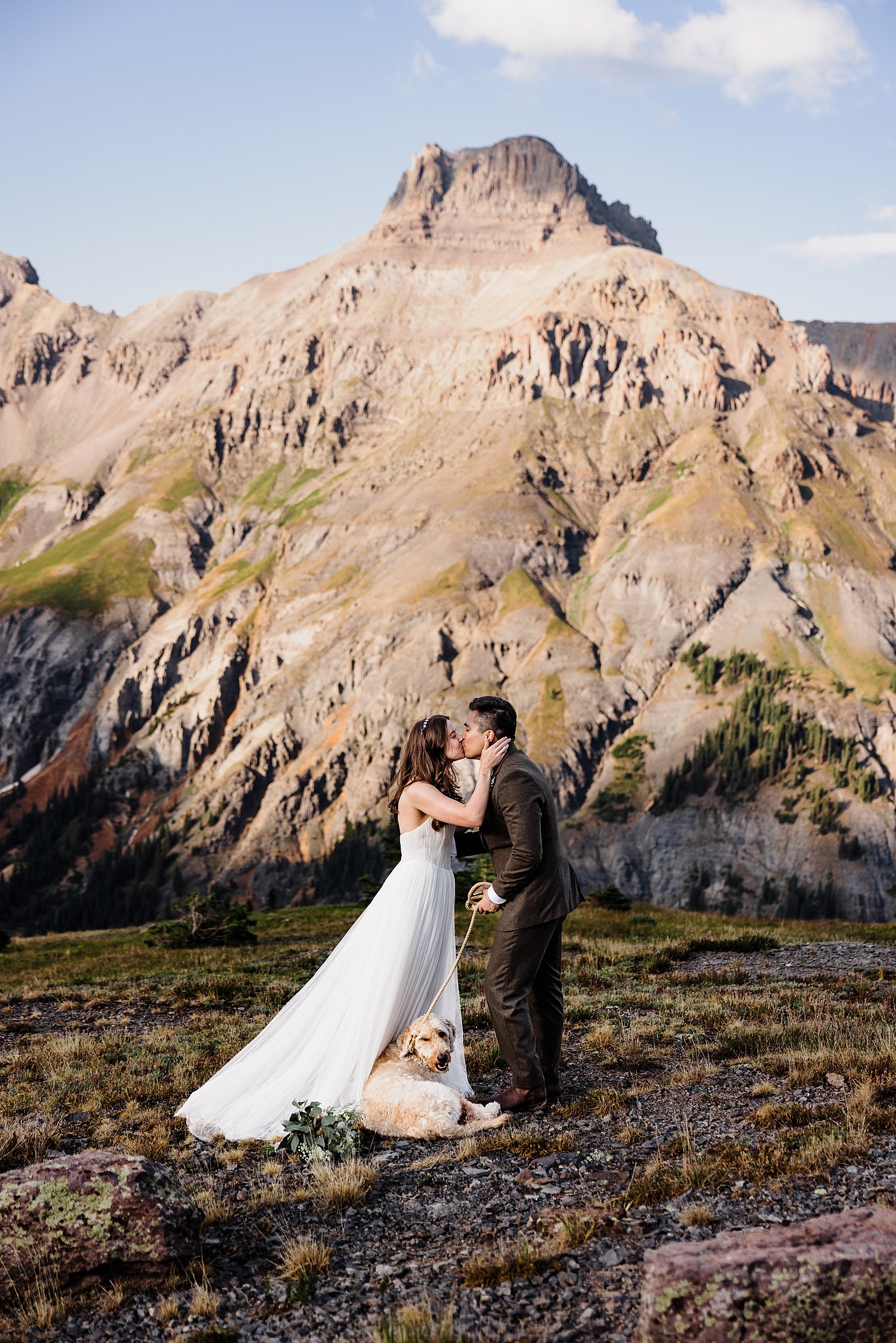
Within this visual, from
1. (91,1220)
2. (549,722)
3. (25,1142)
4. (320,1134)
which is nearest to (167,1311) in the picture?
(91,1220)

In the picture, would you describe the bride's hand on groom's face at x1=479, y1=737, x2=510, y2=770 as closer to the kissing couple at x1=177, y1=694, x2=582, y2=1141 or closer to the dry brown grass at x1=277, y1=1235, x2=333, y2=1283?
the kissing couple at x1=177, y1=694, x2=582, y2=1141

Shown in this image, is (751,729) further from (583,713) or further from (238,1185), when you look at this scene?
(238,1185)

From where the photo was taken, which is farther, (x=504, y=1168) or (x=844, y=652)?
(x=844, y=652)

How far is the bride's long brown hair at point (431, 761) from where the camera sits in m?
10.3

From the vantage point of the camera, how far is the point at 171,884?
534ft

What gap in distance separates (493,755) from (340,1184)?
420 centimetres

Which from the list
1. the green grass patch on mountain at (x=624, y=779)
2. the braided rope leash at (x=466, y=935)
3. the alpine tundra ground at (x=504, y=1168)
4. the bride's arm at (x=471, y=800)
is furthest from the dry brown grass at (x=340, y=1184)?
the green grass patch on mountain at (x=624, y=779)

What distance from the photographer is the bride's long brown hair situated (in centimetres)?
1027

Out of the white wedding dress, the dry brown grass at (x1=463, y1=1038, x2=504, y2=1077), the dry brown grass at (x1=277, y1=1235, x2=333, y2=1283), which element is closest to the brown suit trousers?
the white wedding dress

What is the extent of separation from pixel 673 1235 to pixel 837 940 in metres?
21.4

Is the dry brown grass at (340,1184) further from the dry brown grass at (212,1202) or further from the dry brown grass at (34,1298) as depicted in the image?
the dry brown grass at (34,1298)

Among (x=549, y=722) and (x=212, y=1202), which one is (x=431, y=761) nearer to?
(x=212, y=1202)

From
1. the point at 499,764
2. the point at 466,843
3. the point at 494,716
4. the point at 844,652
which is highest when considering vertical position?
the point at 844,652

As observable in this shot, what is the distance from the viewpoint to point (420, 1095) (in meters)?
9.62
